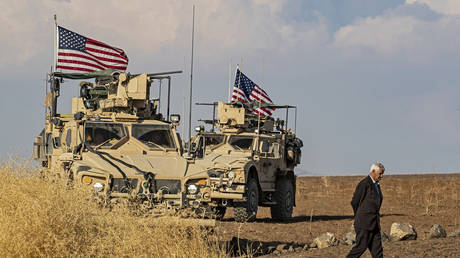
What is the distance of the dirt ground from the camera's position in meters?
13.2

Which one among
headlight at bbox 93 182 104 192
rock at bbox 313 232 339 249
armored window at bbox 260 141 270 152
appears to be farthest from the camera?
armored window at bbox 260 141 270 152

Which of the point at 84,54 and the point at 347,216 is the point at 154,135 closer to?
the point at 84,54

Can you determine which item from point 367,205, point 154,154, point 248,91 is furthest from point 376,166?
point 248,91

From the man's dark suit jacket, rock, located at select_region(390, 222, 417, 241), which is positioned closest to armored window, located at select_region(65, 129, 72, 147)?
rock, located at select_region(390, 222, 417, 241)

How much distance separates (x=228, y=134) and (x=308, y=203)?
9.54 meters

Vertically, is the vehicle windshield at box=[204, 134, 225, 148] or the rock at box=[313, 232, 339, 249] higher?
the vehicle windshield at box=[204, 134, 225, 148]

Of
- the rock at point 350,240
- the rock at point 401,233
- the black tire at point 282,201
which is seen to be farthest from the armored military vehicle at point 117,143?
the black tire at point 282,201

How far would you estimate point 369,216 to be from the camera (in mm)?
10680

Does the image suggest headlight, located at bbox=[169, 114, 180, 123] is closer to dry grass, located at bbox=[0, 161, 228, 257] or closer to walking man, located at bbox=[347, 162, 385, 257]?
dry grass, located at bbox=[0, 161, 228, 257]

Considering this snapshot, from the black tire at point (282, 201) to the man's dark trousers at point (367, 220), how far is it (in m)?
10.9

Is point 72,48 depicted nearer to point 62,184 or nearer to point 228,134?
point 228,134

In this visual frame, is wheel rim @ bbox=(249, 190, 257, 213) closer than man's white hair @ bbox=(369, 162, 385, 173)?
No

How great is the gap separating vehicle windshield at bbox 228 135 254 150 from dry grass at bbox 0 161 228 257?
9.88m

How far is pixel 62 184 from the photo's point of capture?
11.2 meters
